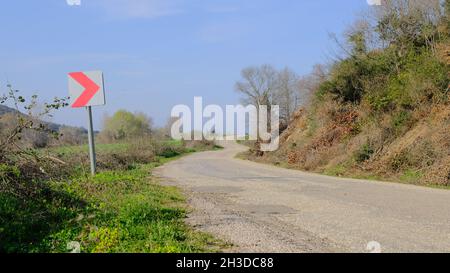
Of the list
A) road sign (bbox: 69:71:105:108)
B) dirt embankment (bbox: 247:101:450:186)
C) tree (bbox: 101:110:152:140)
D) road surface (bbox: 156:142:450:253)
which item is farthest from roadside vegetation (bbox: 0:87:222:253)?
tree (bbox: 101:110:152:140)

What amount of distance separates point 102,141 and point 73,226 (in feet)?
242

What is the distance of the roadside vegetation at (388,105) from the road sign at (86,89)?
449 inches

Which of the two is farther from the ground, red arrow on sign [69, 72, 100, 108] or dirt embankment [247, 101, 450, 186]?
red arrow on sign [69, 72, 100, 108]

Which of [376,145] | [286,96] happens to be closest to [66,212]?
[376,145]

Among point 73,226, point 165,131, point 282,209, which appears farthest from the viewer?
point 165,131

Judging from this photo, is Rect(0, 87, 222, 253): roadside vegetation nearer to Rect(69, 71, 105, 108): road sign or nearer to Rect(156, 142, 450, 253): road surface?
Rect(156, 142, 450, 253): road surface

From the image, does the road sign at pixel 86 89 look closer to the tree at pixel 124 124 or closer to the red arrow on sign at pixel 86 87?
the red arrow on sign at pixel 86 87

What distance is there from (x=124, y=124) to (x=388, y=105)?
257ft

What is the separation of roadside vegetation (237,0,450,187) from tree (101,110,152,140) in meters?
57.2

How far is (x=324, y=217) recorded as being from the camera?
358 inches

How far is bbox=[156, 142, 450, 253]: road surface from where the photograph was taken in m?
6.72
